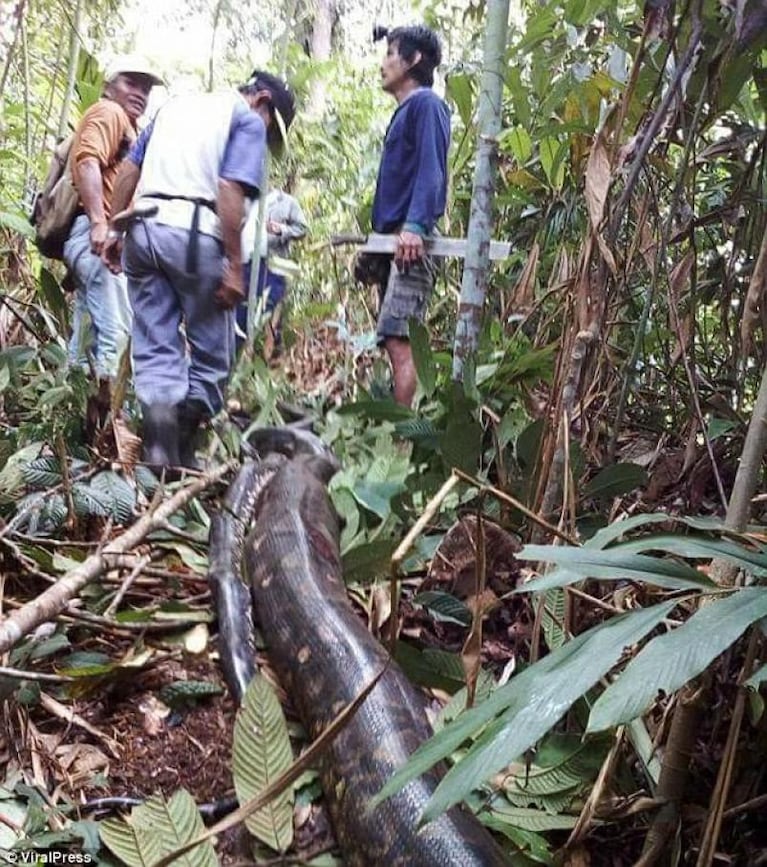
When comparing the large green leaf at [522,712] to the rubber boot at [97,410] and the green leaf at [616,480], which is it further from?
the rubber boot at [97,410]

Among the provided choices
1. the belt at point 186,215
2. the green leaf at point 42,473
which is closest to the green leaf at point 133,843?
the green leaf at point 42,473

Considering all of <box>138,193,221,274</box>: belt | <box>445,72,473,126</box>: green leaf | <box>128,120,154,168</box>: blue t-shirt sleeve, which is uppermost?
→ <box>445,72,473,126</box>: green leaf

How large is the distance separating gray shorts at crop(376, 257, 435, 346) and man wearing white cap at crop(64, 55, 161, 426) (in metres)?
1.31

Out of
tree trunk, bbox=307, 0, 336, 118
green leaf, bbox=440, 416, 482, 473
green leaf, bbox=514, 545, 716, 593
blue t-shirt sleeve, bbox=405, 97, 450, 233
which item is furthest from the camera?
tree trunk, bbox=307, 0, 336, 118

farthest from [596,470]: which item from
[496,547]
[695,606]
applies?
[695,606]

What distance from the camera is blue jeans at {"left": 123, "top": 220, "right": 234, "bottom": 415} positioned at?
3840mm

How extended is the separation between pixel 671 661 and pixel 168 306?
3.50m

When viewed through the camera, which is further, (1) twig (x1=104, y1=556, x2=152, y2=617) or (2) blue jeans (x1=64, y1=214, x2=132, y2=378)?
(2) blue jeans (x1=64, y1=214, x2=132, y2=378)

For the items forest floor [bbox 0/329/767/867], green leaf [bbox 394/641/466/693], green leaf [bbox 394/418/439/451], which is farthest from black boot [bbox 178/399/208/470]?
green leaf [bbox 394/641/466/693]

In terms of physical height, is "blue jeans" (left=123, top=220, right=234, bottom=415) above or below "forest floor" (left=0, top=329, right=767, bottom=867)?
above

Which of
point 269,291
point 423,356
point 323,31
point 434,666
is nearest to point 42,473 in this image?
point 423,356

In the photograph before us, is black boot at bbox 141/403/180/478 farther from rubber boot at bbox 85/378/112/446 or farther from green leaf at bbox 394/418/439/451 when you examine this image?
green leaf at bbox 394/418/439/451

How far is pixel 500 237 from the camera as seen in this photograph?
482 centimetres

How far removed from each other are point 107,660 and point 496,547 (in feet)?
3.57
